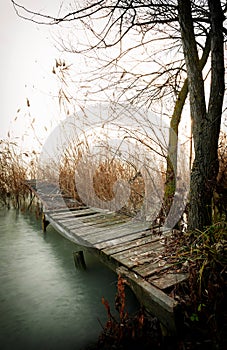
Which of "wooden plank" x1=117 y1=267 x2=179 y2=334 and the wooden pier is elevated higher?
the wooden pier

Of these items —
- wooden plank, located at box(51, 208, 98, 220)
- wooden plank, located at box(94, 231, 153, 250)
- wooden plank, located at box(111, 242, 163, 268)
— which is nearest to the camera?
wooden plank, located at box(111, 242, 163, 268)

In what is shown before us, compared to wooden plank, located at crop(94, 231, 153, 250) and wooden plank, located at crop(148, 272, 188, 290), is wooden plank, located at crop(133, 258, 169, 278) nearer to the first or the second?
wooden plank, located at crop(148, 272, 188, 290)

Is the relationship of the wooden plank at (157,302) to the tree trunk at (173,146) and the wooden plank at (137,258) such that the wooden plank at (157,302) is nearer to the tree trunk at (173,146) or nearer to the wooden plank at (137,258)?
the wooden plank at (137,258)

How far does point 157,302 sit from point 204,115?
1.22 meters

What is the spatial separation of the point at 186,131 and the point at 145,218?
42.3 inches

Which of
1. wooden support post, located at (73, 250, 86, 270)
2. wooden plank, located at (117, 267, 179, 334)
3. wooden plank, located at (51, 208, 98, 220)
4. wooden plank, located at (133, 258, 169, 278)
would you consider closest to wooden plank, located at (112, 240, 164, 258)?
wooden plank, located at (133, 258, 169, 278)

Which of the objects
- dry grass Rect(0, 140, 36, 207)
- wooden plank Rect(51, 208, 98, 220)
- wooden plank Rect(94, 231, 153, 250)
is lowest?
wooden plank Rect(94, 231, 153, 250)

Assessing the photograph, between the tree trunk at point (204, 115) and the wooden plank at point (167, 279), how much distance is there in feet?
1.45

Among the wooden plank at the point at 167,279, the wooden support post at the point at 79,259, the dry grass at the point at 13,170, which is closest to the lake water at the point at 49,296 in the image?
the wooden support post at the point at 79,259

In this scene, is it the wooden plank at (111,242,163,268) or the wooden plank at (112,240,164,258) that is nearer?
the wooden plank at (111,242,163,268)

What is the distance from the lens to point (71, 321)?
1756 mm

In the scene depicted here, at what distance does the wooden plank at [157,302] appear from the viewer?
4.04 feet

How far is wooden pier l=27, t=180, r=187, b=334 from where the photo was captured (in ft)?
4.41

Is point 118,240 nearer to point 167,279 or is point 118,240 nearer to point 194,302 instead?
point 167,279
